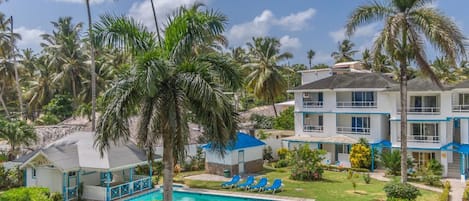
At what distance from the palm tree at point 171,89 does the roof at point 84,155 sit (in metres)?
8.28

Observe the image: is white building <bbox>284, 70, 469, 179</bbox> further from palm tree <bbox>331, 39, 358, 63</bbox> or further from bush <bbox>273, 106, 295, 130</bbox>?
palm tree <bbox>331, 39, 358, 63</bbox>

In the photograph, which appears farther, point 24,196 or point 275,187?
point 275,187

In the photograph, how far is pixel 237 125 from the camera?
13164mm

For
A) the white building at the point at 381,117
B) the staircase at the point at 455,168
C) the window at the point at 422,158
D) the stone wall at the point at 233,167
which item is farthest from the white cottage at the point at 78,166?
the staircase at the point at 455,168

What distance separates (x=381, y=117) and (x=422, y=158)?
437cm

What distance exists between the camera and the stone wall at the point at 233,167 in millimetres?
29719

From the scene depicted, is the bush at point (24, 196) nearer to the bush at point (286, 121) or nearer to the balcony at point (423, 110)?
the balcony at point (423, 110)

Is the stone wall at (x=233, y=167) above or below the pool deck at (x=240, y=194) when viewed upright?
above

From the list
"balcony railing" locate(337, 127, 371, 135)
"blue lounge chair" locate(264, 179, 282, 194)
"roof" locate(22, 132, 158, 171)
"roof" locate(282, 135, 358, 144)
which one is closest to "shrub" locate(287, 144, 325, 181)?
"blue lounge chair" locate(264, 179, 282, 194)

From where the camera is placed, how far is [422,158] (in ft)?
101

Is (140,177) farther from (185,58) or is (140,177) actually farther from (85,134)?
(185,58)

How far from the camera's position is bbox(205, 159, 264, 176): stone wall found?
29.7 meters

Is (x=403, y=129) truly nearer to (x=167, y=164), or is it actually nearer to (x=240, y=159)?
(x=240, y=159)

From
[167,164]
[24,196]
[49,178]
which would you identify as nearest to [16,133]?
[49,178]
